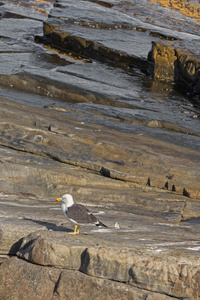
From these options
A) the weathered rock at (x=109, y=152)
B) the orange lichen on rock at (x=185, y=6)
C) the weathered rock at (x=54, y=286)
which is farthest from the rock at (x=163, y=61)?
the weathered rock at (x=54, y=286)

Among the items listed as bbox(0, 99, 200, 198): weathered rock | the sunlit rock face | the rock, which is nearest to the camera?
the sunlit rock face

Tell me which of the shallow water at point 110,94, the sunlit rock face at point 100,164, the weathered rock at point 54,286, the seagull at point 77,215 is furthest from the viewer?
the shallow water at point 110,94

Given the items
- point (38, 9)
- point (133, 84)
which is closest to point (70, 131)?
point (133, 84)

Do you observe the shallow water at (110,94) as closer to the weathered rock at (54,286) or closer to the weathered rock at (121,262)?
the weathered rock at (121,262)

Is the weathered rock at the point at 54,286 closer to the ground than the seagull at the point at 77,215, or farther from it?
closer to the ground

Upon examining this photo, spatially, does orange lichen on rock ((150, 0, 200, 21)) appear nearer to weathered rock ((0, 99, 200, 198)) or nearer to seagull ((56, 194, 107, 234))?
weathered rock ((0, 99, 200, 198))

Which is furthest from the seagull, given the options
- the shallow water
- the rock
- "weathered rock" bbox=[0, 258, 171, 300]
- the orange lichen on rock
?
the orange lichen on rock

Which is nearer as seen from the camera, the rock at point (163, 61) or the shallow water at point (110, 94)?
the shallow water at point (110, 94)

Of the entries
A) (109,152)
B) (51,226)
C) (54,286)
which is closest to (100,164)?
(109,152)

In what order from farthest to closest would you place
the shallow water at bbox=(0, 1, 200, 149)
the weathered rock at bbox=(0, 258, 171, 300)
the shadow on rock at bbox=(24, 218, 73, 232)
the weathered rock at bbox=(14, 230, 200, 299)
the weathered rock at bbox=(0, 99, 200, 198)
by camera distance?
the shallow water at bbox=(0, 1, 200, 149) < the weathered rock at bbox=(0, 99, 200, 198) < the shadow on rock at bbox=(24, 218, 73, 232) < the weathered rock at bbox=(0, 258, 171, 300) < the weathered rock at bbox=(14, 230, 200, 299)

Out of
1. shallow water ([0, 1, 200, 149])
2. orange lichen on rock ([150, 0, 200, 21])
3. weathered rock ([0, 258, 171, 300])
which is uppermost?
orange lichen on rock ([150, 0, 200, 21])

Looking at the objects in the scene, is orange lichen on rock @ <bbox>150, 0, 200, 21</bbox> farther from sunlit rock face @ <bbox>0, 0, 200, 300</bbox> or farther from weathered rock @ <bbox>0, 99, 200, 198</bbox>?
weathered rock @ <bbox>0, 99, 200, 198</bbox>

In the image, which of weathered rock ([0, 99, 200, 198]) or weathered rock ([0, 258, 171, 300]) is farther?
weathered rock ([0, 99, 200, 198])

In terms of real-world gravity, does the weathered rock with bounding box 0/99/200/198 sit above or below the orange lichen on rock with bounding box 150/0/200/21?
below
